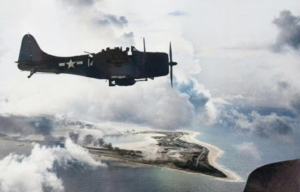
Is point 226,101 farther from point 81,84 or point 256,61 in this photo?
point 81,84

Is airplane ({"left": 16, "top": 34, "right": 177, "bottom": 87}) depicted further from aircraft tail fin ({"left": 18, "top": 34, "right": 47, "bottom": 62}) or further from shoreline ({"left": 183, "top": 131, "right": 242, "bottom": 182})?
shoreline ({"left": 183, "top": 131, "right": 242, "bottom": 182})

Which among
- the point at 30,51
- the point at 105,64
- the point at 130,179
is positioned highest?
the point at 30,51

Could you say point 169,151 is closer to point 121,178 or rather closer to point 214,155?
point 214,155

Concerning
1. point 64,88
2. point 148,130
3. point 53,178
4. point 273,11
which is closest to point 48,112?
point 64,88

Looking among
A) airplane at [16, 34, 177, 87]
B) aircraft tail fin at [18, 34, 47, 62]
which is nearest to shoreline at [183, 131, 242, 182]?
airplane at [16, 34, 177, 87]

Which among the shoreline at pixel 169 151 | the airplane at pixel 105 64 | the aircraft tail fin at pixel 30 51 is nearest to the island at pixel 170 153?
the shoreline at pixel 169 151

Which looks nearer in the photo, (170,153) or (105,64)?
(105,64)

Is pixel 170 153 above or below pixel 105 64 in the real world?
below

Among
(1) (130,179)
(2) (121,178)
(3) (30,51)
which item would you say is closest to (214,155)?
(1) (130,179)
